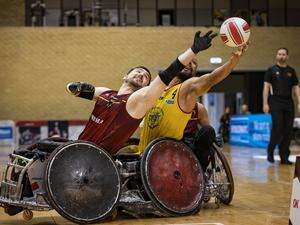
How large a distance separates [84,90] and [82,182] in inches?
40.4

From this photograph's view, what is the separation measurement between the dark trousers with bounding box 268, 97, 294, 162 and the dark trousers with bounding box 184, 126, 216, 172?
4.69 metres

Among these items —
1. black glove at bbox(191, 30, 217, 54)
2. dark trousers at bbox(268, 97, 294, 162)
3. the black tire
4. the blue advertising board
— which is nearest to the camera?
black glove at bbox(191, 30, 217, 54)

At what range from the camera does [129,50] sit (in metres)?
22.7

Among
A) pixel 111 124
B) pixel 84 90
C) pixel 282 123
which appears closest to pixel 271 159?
pixel 282 123

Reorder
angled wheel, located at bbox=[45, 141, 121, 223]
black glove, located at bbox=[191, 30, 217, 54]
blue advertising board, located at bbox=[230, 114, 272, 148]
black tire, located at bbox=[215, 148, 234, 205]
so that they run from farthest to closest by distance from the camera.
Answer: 1. blue advertising board, located at bbox=[230, 114, 272, 148]
2. black tire, located at bbox=[215, 148, 234, 205]
3. black glove, located at bbox=[191, 30, 217, 54]
4. angled wheel, located at bbox=[45, 141, 121, 223]

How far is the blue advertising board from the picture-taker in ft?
57.5

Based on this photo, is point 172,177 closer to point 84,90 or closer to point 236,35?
point 84,90

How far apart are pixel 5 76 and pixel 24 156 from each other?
59.1 feet

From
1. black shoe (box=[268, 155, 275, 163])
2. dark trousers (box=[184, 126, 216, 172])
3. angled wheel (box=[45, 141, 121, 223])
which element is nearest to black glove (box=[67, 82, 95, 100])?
angled wheel (box=[45, 141, 121, 223])

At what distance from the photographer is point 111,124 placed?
4605 millimetres

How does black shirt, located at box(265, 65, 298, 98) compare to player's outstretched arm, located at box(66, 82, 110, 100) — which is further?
black shirt, located at box(265, 65, 298, 98)

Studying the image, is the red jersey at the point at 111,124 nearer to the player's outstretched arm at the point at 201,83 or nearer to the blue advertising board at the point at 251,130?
the player's outstretched arm at the point at 201,83

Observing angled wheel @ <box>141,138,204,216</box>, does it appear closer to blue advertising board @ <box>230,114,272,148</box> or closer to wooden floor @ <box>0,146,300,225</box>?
wooden floor @ <box>0,146,300,225</box>

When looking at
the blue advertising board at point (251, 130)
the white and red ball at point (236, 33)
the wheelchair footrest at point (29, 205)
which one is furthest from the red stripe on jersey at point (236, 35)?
the blue advertising board at point (251, 130)
